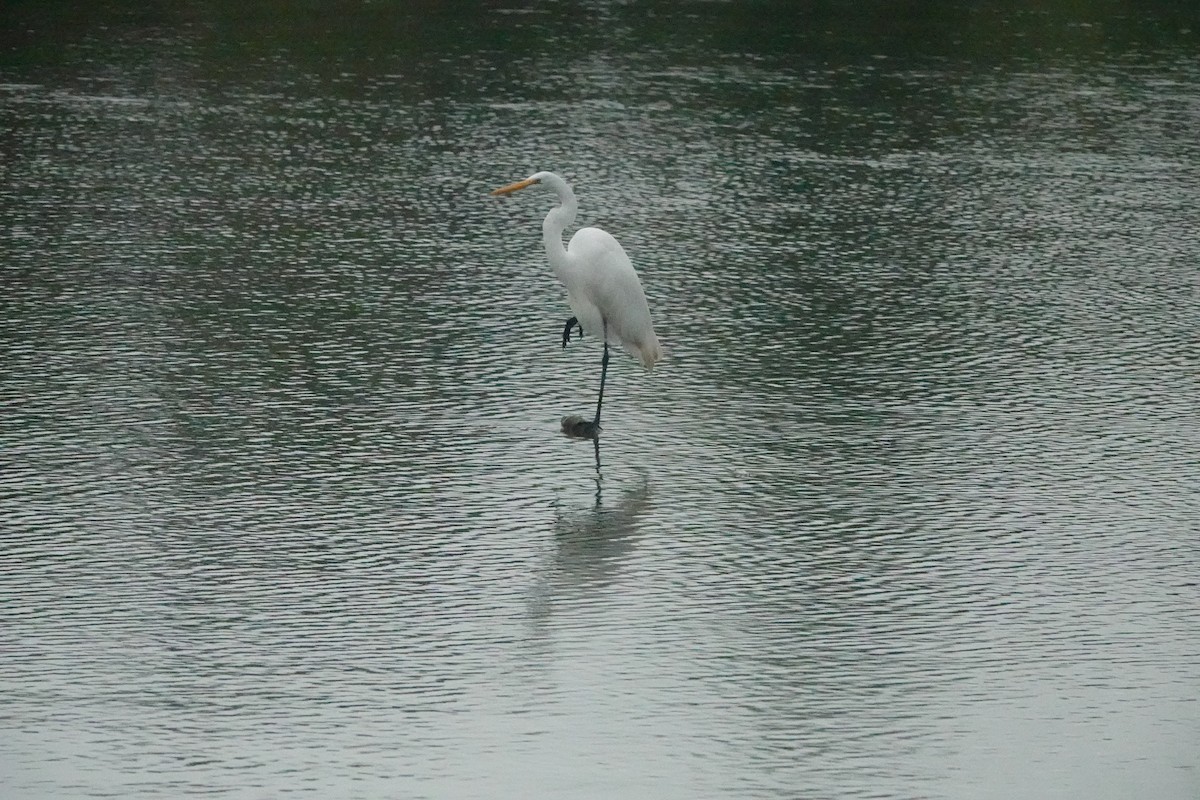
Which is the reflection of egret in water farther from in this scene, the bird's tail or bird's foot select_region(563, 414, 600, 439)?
the bird's tail

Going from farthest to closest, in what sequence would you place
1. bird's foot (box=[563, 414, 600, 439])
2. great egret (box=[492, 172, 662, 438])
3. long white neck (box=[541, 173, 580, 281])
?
long white neck (box=[541, 173, 580, 281])
great egret (box=[492, 172, 662, 438])
bird's foot (box=[563, 414, 600, 439])

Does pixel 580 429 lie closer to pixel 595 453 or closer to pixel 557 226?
pixel 595 453

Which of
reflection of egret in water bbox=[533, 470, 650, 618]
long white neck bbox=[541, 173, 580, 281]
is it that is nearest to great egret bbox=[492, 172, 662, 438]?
long white neck bbox=[541, 173, 580, 281]

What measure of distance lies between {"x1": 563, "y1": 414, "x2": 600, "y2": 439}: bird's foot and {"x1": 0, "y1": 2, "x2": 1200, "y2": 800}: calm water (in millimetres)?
100

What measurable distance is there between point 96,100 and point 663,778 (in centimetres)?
1400

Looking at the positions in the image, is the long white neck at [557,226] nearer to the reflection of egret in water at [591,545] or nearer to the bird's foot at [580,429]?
the bird's foot at [580,429]

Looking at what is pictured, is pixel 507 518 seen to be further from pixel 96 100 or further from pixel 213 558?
pixel 96 100

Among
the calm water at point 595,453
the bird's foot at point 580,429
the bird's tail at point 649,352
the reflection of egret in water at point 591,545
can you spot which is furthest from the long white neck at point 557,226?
the reflection of egret in water at point 591,545

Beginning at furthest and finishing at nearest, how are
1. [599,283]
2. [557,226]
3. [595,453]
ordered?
1. [557,226]
2. [599,283]
3. [595,453]

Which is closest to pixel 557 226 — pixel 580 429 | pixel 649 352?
pixel 649 352

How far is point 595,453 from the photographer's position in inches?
386


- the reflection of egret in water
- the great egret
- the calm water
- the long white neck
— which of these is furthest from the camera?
the long white neck

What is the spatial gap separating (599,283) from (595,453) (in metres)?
1.04

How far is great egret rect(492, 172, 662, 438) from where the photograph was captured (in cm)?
1041
